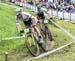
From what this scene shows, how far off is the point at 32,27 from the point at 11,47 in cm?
234

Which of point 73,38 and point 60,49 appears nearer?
point 60,49

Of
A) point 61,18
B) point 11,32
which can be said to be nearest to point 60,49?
point 11,32

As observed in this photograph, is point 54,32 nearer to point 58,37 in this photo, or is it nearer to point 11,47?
point 58,37

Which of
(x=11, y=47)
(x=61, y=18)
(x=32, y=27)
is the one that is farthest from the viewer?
(x=61, y=18)

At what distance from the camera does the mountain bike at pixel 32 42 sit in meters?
12.0

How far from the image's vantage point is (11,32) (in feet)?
57.7

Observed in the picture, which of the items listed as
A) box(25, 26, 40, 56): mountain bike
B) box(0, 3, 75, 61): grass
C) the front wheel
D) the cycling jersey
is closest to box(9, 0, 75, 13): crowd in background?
box(0, 3, 75, 61): grass

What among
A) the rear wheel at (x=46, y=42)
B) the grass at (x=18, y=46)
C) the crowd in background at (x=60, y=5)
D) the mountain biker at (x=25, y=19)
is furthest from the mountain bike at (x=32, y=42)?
the crowd in background at (x=60, y=5)

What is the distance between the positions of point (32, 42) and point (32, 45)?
12 centimetres

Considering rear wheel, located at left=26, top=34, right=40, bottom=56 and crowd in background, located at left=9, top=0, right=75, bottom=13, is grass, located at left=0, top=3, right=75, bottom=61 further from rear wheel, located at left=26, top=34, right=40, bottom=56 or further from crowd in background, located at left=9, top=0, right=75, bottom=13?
crowd in background, located at left=9, top=0, right=75, bottom=13

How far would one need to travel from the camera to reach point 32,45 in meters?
12.3

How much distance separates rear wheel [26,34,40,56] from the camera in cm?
1197

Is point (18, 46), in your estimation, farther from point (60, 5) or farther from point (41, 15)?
point (60, 5)

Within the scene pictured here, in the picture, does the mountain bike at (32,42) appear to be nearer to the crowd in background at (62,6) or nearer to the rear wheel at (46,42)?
the rear wheel at (46,42)
